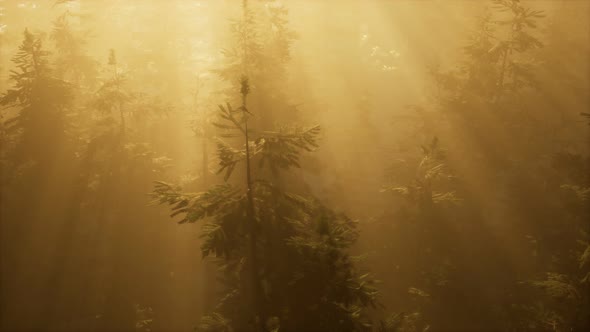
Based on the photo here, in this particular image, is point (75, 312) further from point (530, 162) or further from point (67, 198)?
point (530, 162)

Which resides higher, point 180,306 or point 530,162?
point 530,162

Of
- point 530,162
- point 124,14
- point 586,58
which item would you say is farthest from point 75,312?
point 586,58

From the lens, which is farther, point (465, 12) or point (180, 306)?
point (465, 12)

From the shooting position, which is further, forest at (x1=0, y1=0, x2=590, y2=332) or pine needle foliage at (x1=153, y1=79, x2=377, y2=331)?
forest at (x1=0, y1=0, x2=590, y2=332)

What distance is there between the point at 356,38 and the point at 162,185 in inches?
1656

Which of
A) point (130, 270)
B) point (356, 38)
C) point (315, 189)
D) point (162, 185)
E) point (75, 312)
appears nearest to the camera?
point (162, 185)

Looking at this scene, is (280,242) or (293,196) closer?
(293,196)

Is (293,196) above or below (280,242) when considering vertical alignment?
above

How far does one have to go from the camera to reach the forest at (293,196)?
38.1ft

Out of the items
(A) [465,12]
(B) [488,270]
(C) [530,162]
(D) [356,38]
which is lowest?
(B) [488,270]

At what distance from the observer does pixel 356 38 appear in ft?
158

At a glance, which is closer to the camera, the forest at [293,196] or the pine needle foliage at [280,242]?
the pine needle foliage at [280,242]

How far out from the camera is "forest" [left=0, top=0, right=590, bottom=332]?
11602 millimetres

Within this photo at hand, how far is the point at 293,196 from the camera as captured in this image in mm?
11008
